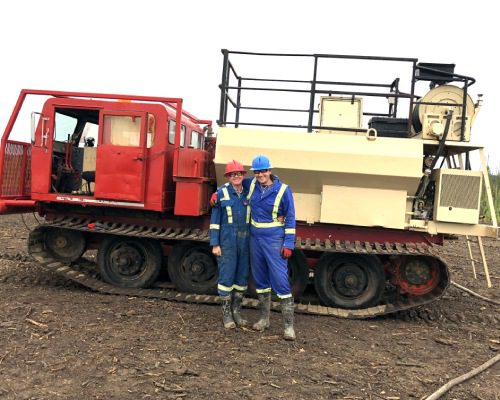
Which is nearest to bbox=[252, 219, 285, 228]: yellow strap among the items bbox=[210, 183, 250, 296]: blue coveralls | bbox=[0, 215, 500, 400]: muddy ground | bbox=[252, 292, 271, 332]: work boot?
bbox=[210, 183, 250, 296]: blue coveralls

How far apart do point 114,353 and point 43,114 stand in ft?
12.4

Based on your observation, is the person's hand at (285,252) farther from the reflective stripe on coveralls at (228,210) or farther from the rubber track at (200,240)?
the rubber track at (200,240)

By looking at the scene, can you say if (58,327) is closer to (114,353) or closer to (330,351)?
(114,353)

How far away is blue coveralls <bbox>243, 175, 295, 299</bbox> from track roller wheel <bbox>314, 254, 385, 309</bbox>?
1.39 metres

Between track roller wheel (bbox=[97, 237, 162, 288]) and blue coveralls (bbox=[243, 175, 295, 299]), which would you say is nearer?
blue coveralls (bbox=[243, 175, 295, 299])

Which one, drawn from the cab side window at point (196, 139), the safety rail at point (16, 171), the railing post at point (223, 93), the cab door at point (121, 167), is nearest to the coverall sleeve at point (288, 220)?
the railing post at point (223, 93)

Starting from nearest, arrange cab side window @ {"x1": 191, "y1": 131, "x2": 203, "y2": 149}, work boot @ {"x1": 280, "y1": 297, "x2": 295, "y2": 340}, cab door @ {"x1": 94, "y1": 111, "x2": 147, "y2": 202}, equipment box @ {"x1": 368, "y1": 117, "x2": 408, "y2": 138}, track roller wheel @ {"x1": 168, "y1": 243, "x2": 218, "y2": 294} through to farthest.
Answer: work boot @ {"x1": 280, "y1": 297, "x2": 295, "y2": 340} < cab door @ {"x1": 94, "y1": 111, "x2": 147, "y2": 202} < equipment box @ {"x1": 368, "y1": 117, "x2": 408, "y2": 138} < track roller wheel @ {"x1": 168, "y1": 243, "x2": 218, "y2": 294} < cab side window @ {"x1": 191, "y1": 131, "x2": 203, "y2": 149}

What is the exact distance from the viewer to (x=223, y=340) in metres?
4.96

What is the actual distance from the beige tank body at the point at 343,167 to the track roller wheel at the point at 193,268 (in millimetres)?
1203

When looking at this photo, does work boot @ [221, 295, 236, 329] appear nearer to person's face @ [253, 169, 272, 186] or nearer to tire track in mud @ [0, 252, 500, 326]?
person's face @ [253, 169, 272, 186]

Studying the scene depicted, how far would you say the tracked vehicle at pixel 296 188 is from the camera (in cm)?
616

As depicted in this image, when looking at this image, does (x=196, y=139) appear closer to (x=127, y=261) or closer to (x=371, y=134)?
(x=127, y=261)

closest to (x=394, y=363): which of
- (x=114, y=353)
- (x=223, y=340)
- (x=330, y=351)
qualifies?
(x=330, y=351)

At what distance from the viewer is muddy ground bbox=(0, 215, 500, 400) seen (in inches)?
151
